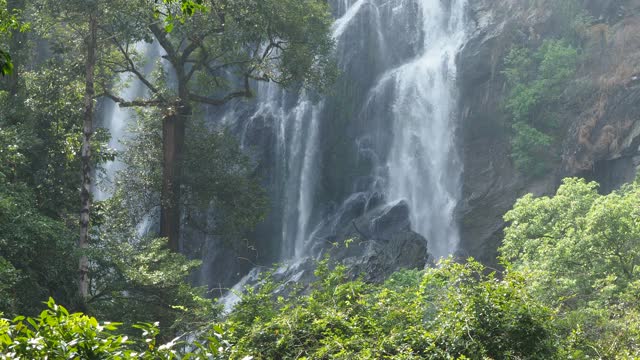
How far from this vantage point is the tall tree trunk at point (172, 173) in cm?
2386

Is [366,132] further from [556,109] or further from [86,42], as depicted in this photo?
[86,42]

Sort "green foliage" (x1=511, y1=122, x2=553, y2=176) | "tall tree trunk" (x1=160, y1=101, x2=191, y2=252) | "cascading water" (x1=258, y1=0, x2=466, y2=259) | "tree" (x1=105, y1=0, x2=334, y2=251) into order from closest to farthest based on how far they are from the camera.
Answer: "tree" (x1=105, y1=0, x2=334, y2=251) < "tall tree trunk" (x1=160, y1=101, x2=191, y2=252) < "green foliage" (x1=511, y1=122, x2=553, y2=176) < "cascading water" (x1=258, y1=0, x2=466, y2=259)

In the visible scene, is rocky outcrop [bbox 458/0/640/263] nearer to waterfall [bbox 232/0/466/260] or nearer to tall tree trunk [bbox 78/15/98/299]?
waterfall [bbox 232/0/466/260]

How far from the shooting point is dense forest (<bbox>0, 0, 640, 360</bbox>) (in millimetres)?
8078

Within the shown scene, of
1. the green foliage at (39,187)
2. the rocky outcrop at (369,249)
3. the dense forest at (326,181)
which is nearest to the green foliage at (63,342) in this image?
the dense forest at (326,181)

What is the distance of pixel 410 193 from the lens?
121 ft

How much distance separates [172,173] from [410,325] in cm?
1735

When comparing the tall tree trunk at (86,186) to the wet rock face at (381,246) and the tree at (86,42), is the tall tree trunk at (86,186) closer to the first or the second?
the tree at (86,42)

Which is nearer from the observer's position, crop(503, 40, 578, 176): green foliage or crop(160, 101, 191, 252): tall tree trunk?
crop(160, 101, 191, 252): tall tree trunk

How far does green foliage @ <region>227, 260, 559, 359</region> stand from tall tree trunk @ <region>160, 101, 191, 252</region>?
14972mm

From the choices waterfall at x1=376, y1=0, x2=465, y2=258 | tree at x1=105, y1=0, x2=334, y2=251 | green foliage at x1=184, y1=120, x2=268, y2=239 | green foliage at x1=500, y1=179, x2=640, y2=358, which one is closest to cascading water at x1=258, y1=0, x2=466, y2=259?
waterfall at x1=376, y1=0, x2=465, y2=258

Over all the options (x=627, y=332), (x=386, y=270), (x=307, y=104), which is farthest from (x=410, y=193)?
(x=627, y=332)

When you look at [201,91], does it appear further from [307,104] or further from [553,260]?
[553,260]

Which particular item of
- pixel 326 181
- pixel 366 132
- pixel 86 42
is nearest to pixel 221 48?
pixel 86 42
